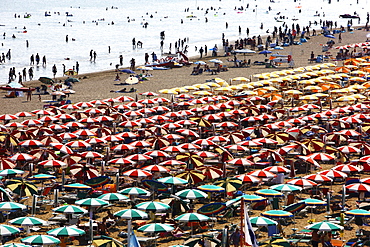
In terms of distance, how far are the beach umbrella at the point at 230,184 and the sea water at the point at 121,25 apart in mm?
34943

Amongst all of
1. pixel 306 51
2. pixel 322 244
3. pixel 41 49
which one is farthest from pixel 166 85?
pixel 41 49

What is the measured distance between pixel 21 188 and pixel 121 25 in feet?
312

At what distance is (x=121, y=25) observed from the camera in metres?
111

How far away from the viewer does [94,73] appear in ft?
176

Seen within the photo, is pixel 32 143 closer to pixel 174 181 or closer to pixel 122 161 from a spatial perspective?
pixel 122 161

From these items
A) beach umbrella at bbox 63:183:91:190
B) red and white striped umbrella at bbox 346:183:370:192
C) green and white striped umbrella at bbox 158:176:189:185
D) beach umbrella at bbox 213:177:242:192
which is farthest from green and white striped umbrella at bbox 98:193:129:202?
red and white striped umbrella at bbox 346:183:370:192

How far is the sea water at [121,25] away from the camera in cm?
7062

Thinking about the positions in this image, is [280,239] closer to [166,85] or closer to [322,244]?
[322,244]

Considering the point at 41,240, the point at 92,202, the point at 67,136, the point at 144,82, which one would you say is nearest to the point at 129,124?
the point at 67,136

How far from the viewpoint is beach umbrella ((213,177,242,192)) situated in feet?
62.5

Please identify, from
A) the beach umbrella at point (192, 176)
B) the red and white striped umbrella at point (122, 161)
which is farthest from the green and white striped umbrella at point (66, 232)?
the red and white striped umbrella at point (122, 161)

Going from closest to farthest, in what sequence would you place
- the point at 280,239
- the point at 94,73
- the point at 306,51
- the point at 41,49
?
1. the point at 280,239
2. the point at 94,73
3. the point at 306,51
4. the point at 41,49

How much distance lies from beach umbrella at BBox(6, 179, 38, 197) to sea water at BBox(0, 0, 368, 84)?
1316 inches

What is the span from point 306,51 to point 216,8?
9326cm
